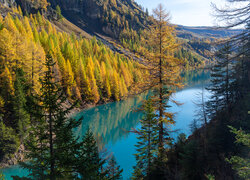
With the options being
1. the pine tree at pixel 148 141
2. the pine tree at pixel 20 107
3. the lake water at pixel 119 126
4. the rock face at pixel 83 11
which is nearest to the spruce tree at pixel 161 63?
the pine tree at pixel 148 141

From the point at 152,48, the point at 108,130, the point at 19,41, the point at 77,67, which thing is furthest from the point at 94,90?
the point at 152,48

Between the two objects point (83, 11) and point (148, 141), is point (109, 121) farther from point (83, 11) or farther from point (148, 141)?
point (83, 11)

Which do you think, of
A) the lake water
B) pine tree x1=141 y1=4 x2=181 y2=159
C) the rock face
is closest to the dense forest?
pine tree x1=141 y1=4 x2=181 y2=159

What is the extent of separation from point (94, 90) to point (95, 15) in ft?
536

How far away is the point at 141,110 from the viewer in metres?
10.3

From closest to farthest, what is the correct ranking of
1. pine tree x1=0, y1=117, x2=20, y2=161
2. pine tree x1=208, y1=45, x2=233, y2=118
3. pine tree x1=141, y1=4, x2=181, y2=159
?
1. pine tree x1=141, y1=4, x2=181, y2=159
2. pine tree x1=208, y1=45, x2=233, y2=118
3. pine tree x1=0, y1=117, x2=20, y2=161

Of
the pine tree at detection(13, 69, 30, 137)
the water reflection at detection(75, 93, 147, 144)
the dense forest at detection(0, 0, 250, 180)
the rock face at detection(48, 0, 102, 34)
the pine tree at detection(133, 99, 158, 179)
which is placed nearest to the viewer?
the dense forest at detection(0, 0, 250, 180)

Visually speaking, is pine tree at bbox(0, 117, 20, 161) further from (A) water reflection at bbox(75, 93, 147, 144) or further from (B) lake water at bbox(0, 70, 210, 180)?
(A) water reflection at bbox(75, 93, 147, 144)

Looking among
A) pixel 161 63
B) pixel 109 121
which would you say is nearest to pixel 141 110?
pixel 161 63

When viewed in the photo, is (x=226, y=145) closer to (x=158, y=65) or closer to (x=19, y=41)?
(x=158, y=65)

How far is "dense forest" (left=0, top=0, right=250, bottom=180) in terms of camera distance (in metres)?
6.55

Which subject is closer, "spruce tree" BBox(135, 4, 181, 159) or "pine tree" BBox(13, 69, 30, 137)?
"spruce tree" BBox(135, 4, 181, 159)

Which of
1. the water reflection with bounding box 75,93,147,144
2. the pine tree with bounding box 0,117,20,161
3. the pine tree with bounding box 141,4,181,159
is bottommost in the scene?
the water reflection with bounding box 75,93,147,144

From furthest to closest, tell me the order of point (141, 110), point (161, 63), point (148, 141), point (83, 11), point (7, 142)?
point (83, 11) → point (7, 142) → point (148, 141) → point (141, 110) → point (161, 63)
